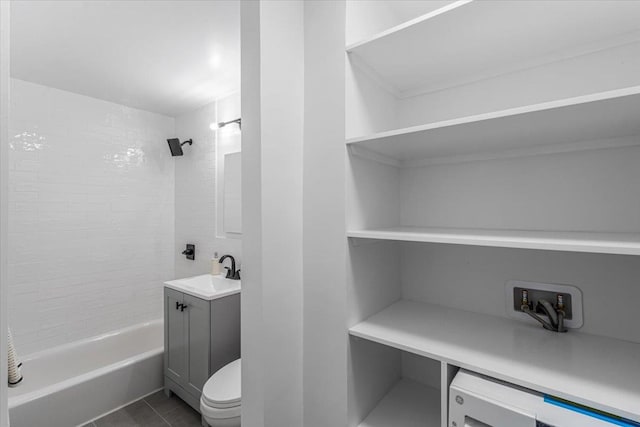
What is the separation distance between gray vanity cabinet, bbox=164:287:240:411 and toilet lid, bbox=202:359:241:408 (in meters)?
0.20

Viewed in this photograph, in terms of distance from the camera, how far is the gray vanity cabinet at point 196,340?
6.55ft

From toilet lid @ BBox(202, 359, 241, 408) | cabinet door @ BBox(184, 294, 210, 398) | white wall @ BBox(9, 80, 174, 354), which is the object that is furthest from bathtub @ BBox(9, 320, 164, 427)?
toilet lid @ BBox(202, 359, 241, 408)

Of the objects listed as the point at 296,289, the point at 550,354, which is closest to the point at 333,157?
the point at 296,289

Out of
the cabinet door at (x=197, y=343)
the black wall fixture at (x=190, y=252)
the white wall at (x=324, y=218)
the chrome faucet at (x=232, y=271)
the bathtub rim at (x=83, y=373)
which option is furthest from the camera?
the black wall fixture at (x=190, y=252)

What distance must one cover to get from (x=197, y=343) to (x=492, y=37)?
2.36 m

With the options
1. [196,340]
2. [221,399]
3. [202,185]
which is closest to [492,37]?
[221,399]

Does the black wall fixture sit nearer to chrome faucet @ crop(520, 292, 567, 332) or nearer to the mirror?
the mirror

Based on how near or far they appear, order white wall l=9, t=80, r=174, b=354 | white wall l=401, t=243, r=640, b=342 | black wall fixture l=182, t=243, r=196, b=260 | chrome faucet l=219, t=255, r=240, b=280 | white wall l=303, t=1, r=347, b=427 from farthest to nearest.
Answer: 1. black wall fixture l=182, t=243, r=196, b=260
2. chrome faucet l=219, t=255, r=240, b=280
3. white wall l=9, t=80, r=174, b=354
4. white wall l=303, t=1, r=347, b=427
5. white wall l=401, t=243, r=640, b=342

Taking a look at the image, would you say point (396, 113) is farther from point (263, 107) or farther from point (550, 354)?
point (550, 354)

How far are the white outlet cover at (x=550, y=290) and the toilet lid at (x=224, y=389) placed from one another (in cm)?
145

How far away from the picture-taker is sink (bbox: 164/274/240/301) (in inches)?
80.0

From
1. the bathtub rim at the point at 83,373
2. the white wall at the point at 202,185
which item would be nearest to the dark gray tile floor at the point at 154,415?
the bathtub rim at the point at 83,373

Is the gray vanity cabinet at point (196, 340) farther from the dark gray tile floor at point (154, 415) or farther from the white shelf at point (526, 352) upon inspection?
the white shelf at point (526, 352)

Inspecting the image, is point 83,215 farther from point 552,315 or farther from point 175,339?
point 552,315
